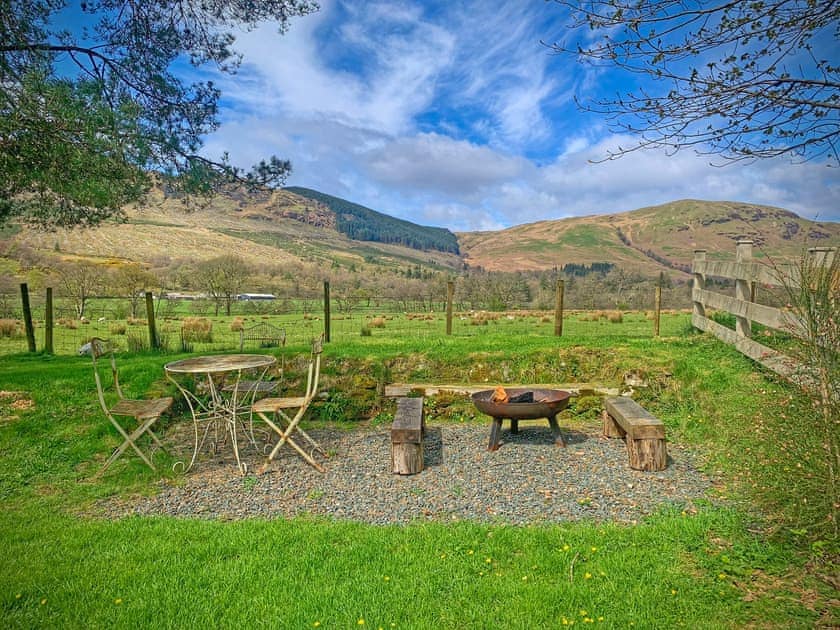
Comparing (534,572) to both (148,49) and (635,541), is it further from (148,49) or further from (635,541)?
(148,49)

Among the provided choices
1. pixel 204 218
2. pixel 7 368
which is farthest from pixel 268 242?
pixel 7 368

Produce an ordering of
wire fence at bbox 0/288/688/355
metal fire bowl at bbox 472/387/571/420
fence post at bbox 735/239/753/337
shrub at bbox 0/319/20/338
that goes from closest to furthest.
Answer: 1. metal fire bowl at bbox 472/387/571/420
2. fence post at bbox 735/239/753/337
3. wire fence at bbox 0/288/688/355
4. shrub at bbox 0/319/20/338

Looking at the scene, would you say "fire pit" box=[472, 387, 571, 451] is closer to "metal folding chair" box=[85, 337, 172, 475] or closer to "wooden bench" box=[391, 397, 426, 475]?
"wooden bench" box=[391, 397, 426, 475]

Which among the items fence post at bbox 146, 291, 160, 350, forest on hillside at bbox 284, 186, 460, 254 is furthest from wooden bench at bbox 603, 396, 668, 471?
forest on hillside at bbox 284, 186, 460, 254

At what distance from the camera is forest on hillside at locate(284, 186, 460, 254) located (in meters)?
161

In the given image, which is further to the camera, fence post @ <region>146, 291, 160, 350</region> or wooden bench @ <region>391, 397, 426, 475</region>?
fence post @ <region>146, 291, 160, 350</region>

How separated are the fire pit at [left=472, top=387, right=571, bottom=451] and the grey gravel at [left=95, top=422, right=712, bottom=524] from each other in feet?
0.72

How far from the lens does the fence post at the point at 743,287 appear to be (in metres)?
7.28

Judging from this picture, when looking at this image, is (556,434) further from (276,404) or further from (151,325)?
(151,325)

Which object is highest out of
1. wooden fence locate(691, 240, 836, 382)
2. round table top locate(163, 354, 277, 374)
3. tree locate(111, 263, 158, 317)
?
tree locate(111, 263, 158, 317)

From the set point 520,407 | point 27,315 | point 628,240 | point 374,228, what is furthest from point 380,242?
point 520,407

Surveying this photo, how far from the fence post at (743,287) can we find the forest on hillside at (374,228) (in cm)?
14926

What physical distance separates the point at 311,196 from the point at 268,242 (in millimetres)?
96177

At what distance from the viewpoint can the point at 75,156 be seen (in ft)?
21.8
